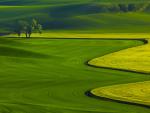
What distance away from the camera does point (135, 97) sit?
49156mm

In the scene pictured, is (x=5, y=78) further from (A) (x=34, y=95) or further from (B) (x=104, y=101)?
(B) (x=104, y=101)

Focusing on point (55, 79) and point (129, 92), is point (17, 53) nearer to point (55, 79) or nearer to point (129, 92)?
point (55, 79)

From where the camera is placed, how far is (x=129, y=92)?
5253 cm

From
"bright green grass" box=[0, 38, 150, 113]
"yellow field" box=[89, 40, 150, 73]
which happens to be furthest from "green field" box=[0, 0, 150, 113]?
"yellow field" box=[89, 40, 150, 73]

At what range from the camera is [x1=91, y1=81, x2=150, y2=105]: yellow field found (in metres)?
48.2

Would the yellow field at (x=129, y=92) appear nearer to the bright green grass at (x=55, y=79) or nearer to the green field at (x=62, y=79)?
the green field at (x=62, y=79)

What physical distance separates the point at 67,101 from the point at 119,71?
84.7 feet

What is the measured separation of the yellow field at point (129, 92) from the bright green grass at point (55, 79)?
1621mm

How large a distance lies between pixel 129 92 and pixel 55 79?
536 inches

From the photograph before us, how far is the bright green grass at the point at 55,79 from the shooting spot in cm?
4378

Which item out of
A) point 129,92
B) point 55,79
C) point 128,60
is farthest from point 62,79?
point 128,60

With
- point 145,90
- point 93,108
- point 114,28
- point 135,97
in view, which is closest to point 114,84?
point 145,90

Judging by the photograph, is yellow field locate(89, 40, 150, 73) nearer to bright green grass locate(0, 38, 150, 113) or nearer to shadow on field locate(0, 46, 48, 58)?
bright green grass locate(0, 38, 150, 113)

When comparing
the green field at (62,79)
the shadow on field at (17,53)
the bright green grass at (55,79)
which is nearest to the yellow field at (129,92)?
the green field at (62,79)
